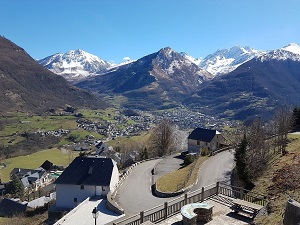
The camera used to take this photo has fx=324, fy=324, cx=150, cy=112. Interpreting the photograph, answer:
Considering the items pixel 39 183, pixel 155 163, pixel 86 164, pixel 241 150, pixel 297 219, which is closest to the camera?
pixel 297 219

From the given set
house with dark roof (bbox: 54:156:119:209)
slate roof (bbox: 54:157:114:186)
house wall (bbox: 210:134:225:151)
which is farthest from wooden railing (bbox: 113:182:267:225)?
house wall (bbox: 210:134:225:151)

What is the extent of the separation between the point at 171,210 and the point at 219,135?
→ 158ft

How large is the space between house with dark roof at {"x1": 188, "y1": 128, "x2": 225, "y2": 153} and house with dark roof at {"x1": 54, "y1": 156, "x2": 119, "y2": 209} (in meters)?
24.0

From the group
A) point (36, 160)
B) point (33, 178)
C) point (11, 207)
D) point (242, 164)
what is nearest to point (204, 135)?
point (242, 164)

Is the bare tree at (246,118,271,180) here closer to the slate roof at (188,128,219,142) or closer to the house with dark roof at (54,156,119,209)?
the house with dark roof at (54,156,119,209)

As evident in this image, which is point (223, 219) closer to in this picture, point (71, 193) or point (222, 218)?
point (222, 218)

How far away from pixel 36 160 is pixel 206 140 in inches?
3309

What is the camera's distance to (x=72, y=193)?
45812 millimetres

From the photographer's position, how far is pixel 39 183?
9969 centimetres

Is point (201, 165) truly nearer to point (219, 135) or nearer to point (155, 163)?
point (155, 163)

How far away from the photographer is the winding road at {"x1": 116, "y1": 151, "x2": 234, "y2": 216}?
35.5 meters

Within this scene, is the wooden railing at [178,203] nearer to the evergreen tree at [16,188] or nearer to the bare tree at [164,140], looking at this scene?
the bare tree at [164,140]

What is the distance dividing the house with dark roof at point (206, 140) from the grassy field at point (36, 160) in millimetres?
63685

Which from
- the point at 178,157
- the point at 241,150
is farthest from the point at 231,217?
the point at 178,157
